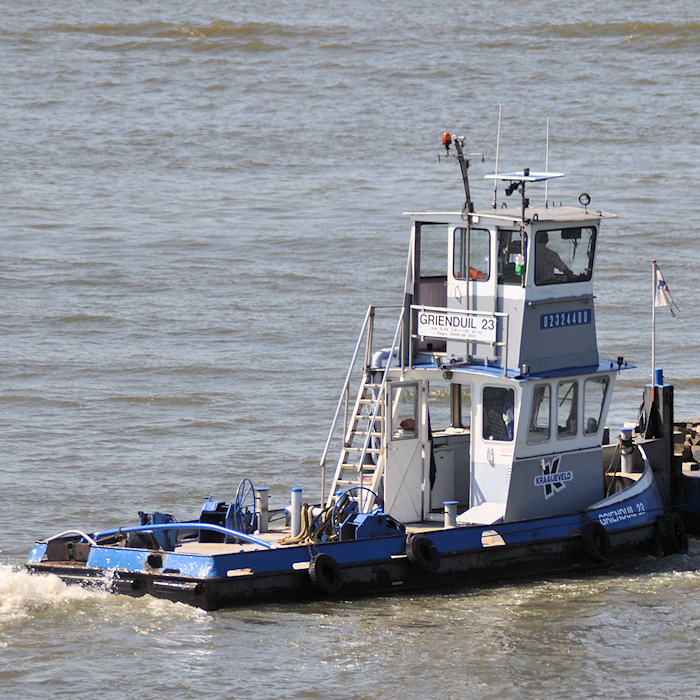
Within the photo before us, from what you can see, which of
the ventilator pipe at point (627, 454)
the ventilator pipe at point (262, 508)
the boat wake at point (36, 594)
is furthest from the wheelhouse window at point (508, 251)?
the boat wake at point (36, 594)

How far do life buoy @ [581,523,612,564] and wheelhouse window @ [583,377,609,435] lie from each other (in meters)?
1.03

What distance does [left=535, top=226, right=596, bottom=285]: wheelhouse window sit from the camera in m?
14.8

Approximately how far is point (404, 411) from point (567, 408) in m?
1.64

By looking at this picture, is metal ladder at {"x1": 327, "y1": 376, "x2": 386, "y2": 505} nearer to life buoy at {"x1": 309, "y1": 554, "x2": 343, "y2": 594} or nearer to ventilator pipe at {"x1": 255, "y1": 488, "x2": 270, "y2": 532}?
ventilator pipe at {"x1": 255, "y1": 488, "x2": 270, "y2": 532}

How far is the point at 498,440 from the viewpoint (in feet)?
49.2

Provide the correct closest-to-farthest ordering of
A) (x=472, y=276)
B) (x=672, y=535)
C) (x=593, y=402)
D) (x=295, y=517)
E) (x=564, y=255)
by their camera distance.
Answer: (x=295, y=517) → (x=472, y=276) → (x=564, y=255) → (x=593, y=402) → (x=672, y=535)

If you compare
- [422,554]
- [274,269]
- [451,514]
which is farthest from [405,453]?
[274,269]

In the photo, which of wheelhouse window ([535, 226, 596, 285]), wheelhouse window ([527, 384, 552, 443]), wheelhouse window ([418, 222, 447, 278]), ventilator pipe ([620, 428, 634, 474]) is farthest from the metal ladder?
ventilator pipe ([620, 428, 634, 474])

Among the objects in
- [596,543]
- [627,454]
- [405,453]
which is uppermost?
[405,453]

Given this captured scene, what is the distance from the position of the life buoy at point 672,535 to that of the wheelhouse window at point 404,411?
9.39ft

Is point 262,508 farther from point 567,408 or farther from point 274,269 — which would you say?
point 274,269

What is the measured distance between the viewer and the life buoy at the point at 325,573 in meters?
13.5

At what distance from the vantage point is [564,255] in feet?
49.4

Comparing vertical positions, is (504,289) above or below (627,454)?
above
